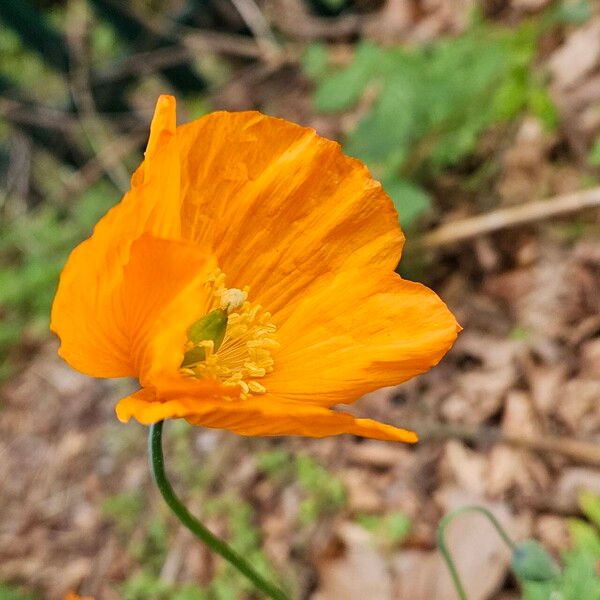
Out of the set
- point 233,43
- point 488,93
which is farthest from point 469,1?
point 233,43

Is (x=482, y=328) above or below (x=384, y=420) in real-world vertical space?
above

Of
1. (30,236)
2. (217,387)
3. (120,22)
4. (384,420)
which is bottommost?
(30,236)

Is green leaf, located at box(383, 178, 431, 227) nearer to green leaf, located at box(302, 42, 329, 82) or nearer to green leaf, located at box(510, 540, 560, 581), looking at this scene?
green leaf, located at box(302, 42, 329, 82)

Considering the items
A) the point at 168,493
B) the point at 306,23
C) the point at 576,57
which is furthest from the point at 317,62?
the point at 168,493

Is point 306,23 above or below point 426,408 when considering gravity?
above

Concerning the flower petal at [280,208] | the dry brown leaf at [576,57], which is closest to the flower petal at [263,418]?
the flower petal at [280,208]

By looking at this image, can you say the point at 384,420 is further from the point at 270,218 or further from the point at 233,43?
the point at 233,43

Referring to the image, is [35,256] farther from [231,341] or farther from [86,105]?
[231,341]

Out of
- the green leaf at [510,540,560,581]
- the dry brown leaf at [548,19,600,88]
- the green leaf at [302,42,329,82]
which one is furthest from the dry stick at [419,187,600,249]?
the green leaf at [510,540,560,581]

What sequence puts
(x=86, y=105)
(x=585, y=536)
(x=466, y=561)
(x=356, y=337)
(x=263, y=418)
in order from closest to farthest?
(x=263, y=418), (x=356, y=337), (x=585, y=536), (x=466, y=561), (x=86, y=105)
